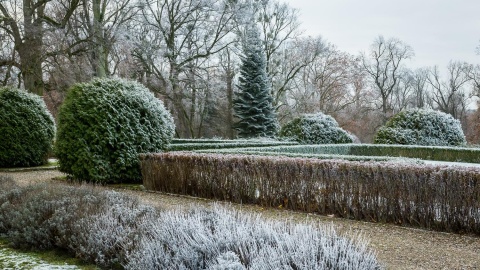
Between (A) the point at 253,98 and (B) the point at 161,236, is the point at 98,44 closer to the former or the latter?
(A) the point at 253,98

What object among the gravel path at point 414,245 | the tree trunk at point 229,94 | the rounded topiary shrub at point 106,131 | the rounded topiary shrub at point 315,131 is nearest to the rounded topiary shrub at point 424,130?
the rounded topiary shrub at point 315,131

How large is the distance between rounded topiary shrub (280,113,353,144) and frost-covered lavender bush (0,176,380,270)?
49.1 feet

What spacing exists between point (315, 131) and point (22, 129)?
40.3ft

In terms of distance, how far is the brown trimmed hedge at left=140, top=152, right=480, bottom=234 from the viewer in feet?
19.0

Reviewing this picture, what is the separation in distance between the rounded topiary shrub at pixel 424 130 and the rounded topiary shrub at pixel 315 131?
2190 millimetres

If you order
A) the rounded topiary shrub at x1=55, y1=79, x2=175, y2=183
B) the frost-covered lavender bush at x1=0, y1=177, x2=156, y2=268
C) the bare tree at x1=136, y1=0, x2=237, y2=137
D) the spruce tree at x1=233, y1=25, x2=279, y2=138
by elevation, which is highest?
the bare tree at x1=136, y1=0, x2=237, y2=137

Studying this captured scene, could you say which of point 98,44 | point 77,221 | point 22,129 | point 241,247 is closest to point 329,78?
point 98,44

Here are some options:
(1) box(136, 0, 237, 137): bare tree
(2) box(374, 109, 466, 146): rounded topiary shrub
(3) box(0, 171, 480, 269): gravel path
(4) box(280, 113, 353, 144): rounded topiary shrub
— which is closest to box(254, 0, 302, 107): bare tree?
(1) box(136, 0, 237, 137): bare tree

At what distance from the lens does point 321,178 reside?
274 inches

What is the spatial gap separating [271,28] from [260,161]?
24.1 meters

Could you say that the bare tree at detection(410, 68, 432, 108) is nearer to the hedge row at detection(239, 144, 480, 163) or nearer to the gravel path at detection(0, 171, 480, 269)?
the hedge row at detection(239, 144, 480, 163)

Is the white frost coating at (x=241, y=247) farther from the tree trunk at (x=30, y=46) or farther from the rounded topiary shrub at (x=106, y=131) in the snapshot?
the tree trunk at (x=30, y=46)

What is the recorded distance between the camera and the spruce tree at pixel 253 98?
26969mm

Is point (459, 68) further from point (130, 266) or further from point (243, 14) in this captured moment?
point (130, 266)
